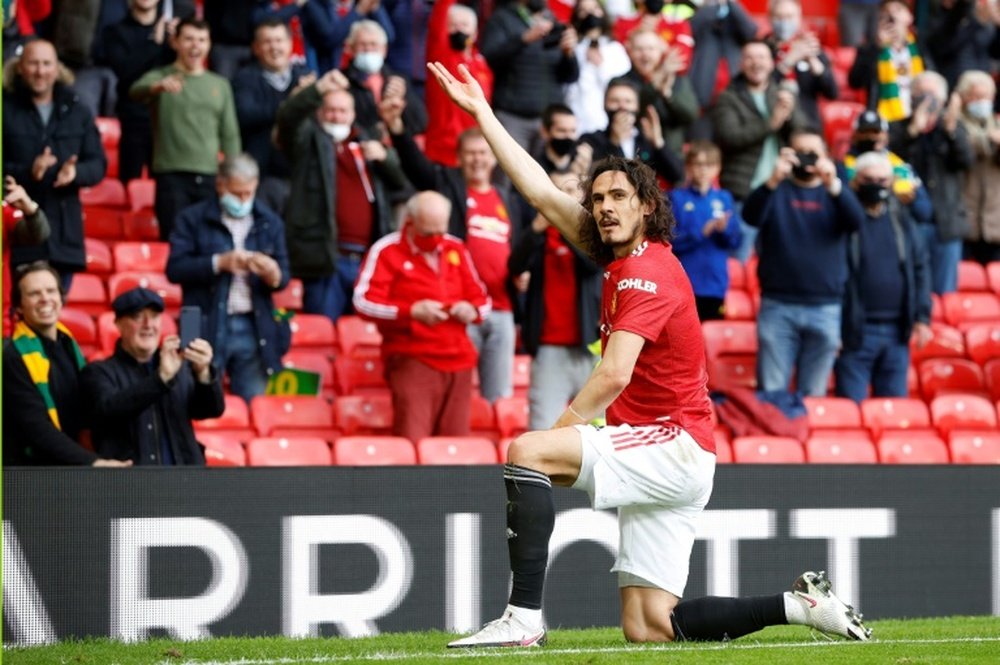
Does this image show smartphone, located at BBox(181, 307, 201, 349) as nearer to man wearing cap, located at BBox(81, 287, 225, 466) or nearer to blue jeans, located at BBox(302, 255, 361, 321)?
man wearing cap, located at BBox(81, 287, 225, 466)

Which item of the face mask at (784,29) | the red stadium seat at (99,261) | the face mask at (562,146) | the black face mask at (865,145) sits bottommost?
the red stadium seat at (99,261)

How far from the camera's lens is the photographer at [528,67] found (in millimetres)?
13273

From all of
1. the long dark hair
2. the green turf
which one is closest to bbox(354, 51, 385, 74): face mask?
the green turf

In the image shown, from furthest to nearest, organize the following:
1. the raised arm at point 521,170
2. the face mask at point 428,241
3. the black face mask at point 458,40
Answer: the black face mask at point 458,40 → the face mask at point 428,241 → the raised arm at point 521,170

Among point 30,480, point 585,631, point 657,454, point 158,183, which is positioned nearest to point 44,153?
point 158,183

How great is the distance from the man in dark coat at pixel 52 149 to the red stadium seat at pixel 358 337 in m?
1.85

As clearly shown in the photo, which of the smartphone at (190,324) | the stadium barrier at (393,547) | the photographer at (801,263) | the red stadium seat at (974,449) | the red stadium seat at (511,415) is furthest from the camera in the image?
the photographer at (801,263)

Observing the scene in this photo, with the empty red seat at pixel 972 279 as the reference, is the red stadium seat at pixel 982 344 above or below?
below

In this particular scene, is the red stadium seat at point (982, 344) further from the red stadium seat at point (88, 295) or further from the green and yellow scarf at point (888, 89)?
the red stadium seat at point (88, 295)

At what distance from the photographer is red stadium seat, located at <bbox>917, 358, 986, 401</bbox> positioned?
12.8 m

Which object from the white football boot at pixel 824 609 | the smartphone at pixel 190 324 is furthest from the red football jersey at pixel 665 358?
the smartphone at pixel 190 324

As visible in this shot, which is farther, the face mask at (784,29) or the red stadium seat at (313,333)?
the face mask at (784,29)

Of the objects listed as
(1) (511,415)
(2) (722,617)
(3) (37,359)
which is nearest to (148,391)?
(3) (37,359)

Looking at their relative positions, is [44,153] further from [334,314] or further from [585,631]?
[585,631]
